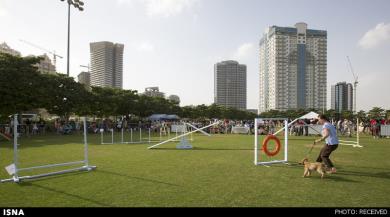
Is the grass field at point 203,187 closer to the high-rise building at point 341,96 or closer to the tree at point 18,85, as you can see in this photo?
the tree at point 18,85

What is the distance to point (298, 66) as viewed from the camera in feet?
479

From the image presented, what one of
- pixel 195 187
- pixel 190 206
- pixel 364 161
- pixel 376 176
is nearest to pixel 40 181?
pixel 195 187

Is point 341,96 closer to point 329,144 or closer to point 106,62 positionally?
point 106,62

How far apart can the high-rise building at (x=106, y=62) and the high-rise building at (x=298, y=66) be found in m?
67.2

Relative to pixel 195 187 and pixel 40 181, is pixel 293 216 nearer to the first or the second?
pixel 195 187

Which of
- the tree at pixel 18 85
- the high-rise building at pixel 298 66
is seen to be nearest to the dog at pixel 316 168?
the tree at pixel 18 85

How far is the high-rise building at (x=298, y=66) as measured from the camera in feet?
477

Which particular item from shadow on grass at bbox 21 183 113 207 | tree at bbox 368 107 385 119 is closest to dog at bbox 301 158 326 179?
shadow on grass at bbox 21 183 113 207

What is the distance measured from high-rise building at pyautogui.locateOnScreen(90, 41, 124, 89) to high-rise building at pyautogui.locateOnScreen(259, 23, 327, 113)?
67.2m

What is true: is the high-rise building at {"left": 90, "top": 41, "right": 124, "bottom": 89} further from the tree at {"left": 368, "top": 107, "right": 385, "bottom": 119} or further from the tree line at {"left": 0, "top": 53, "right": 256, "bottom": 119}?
the tree at {"left": 368, "top": 107, "right": 385, "bottom": 119}

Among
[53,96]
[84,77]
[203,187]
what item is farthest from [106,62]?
[203,187]

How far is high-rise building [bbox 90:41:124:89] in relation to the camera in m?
126

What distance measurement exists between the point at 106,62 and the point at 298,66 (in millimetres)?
81665

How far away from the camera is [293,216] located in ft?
19.8
